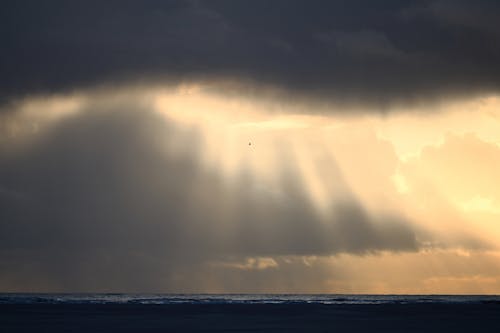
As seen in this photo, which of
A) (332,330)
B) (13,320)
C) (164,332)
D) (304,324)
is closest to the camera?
(164,332)

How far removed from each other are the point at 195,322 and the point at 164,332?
42.8ft

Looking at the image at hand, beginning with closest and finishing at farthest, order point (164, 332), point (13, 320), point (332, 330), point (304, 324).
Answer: point (164, 332) < point (332, 330) < point (304, 324) < point (13, 320)

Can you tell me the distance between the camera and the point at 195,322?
66.9 metres

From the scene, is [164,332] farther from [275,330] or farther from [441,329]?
[441,329]

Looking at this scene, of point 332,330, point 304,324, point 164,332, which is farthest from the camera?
point 304,324

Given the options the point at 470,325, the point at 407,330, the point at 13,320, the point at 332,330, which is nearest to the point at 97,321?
the point at 13,320

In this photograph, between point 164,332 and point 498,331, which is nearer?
point 164,332

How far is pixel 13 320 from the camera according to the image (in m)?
69.0

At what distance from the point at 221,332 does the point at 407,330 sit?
15.2 meters

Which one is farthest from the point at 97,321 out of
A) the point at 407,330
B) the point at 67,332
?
the point at 407,330

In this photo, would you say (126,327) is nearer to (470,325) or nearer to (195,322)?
(195,322)

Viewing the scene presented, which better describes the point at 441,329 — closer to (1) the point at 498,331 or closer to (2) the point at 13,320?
(1) the point at 498,331

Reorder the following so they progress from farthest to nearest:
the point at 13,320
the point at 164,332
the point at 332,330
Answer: the point at 13,320, the point at 332,330, the point at 164,332

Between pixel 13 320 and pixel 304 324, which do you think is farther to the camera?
pixel 13 320
